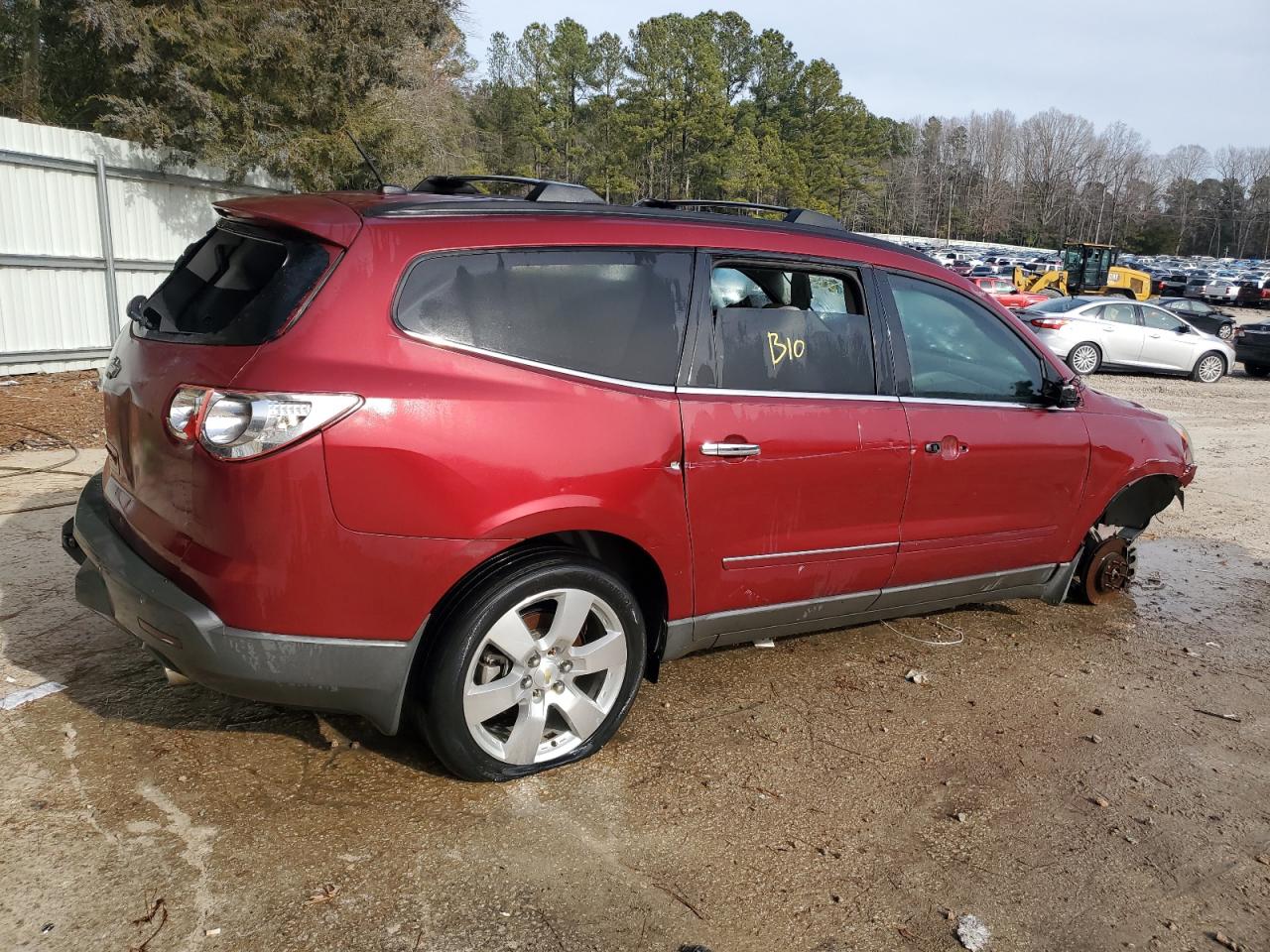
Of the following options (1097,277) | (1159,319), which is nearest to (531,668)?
(1159,319)

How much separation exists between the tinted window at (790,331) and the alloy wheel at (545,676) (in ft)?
3.22

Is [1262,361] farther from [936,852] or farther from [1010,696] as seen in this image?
[936,852]

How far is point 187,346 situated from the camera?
2.92 metres

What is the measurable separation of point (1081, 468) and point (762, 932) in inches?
117

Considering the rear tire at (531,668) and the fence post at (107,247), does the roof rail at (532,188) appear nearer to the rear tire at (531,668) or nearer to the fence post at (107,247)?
the rear tire at (531,668)

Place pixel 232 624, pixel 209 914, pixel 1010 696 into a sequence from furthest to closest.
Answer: pixel 1010 696 → pixel 232 624 → pixel 209 914

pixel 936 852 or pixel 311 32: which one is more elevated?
pixel 311 32

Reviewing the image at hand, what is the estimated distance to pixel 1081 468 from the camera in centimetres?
466

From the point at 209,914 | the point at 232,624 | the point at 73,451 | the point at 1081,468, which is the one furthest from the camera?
the point at 73,451

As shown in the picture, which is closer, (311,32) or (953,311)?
(953,311)

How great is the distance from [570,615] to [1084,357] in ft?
55.9

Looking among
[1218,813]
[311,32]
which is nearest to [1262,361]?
[311,32]

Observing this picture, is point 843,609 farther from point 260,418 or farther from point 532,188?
point 260,418

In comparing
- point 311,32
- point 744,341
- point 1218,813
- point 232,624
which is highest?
point 311,32
